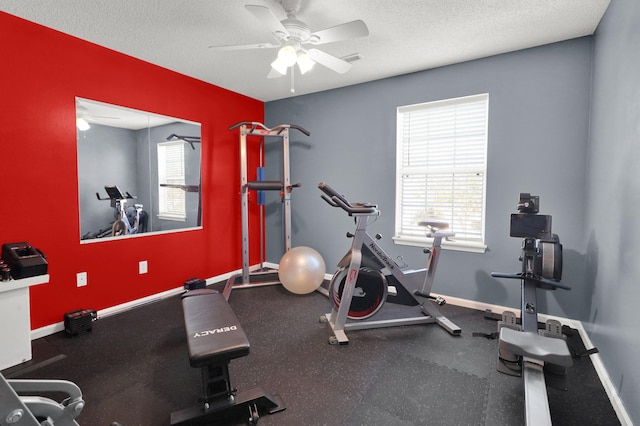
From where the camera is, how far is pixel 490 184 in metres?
3.14

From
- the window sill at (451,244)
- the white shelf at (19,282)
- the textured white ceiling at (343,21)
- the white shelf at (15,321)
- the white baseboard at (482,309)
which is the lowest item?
the white baseboard at (482,309)

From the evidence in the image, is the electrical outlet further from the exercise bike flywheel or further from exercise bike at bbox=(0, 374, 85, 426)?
the exercise bike flywheel

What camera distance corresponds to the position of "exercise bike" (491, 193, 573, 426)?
5.41 feet

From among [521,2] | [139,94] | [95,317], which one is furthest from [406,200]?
[95,317]

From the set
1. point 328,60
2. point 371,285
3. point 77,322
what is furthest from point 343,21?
point 77,322

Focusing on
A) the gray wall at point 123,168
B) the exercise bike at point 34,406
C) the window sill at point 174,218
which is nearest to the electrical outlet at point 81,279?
the gray wall at point 123,168

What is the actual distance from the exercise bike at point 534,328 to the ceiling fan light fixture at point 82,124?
3.64 metres

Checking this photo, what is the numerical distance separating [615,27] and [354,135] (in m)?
2.44

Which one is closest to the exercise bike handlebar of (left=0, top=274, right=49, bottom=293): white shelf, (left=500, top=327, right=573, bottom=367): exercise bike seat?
(left=500, top=327, right=573, bottom=367): exercise bike seat

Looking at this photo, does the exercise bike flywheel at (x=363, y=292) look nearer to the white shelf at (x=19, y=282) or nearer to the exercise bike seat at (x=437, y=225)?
the exercise bike seat at (x=437, y=225)

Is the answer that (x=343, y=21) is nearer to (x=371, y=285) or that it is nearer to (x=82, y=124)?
(x=371, y=285)

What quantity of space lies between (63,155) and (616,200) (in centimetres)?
415

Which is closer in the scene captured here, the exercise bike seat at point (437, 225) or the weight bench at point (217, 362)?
the weight bench at point (217, 362)

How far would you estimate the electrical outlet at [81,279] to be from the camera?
286cm
